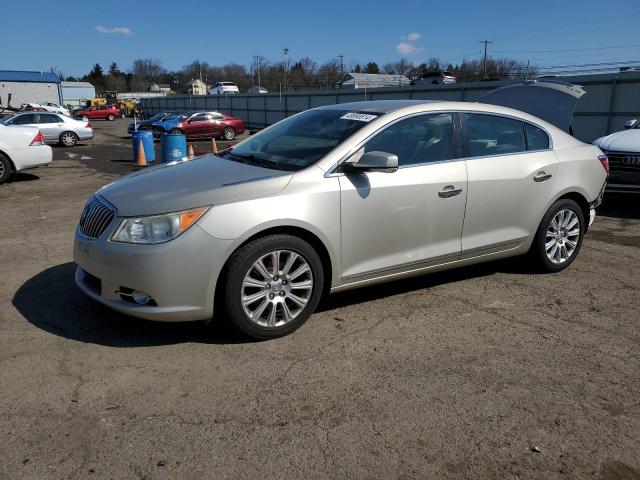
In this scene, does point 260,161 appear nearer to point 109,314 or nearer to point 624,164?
point 109,314

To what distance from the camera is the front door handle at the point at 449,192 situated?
4.12m

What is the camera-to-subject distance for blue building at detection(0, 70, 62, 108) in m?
57.9

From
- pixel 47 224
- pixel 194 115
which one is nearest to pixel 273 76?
pixel 194 115

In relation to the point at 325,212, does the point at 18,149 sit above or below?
below

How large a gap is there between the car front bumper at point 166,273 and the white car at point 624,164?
6.88m

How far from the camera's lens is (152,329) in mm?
3779

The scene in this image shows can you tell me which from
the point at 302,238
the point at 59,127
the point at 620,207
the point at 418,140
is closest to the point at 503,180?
the point at 418,140

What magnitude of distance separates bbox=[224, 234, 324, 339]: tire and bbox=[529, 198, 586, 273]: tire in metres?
2.41

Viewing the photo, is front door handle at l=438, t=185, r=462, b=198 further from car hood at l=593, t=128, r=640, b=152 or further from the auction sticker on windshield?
car hood at l=593, t=128, r=640, b=152

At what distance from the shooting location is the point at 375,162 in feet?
12.0

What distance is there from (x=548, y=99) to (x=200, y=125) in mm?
20206

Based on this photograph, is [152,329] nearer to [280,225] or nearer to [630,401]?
[280,225]

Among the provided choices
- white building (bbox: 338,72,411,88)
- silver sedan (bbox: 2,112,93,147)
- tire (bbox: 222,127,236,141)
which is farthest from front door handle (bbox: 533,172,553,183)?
white building (bbox: 338,72,411,88)

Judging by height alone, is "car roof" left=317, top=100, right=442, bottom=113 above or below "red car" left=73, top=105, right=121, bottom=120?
above
